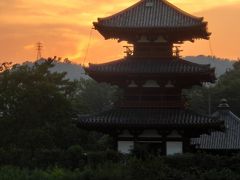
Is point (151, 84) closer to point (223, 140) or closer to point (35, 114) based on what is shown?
point (35, 114)

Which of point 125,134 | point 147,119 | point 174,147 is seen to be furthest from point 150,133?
point 174,147

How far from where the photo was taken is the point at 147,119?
35750mm

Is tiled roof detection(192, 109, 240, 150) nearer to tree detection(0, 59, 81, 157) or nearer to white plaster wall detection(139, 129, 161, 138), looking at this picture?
tree detection(0, 59, 81, 157)

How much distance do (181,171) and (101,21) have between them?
1195 centimetres

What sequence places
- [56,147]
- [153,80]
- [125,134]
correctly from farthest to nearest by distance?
[56,147]
[153,80]
[125,134]

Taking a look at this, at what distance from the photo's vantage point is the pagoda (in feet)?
117

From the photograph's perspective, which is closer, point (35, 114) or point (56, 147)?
point (56, 147)

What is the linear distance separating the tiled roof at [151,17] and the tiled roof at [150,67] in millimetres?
2410

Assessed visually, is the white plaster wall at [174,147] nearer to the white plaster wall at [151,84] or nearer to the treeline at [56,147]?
the treeline at [56,147]

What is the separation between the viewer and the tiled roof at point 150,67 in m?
36.2

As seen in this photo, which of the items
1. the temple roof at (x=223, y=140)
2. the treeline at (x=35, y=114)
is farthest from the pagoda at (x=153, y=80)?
the temple roof at (x=223, y=140)

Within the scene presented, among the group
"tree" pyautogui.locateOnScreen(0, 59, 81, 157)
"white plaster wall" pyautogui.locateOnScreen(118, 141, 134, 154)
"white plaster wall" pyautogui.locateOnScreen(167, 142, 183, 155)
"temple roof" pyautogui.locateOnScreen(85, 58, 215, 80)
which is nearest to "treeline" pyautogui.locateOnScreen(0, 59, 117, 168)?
"tree" pyautogui.locateOnScreen(0, 59, 81, 157)

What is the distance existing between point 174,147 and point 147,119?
2630 mm

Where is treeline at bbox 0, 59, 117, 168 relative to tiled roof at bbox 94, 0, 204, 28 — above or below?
below
